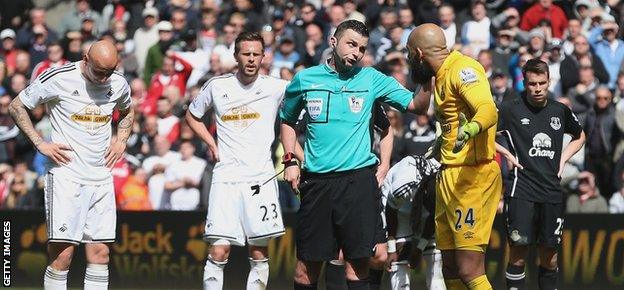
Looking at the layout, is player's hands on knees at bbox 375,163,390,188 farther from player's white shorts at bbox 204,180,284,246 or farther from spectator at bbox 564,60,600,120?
spectator at bbox 564,60,600,120

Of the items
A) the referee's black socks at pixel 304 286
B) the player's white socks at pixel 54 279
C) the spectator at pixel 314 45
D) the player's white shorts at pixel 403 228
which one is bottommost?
the player's white socks at pixel 54 279

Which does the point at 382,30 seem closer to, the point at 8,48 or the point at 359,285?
the point at 8,48

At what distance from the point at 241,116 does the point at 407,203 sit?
67.4 inches

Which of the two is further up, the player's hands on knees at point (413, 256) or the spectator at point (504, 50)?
the spectator at point (504, 50)

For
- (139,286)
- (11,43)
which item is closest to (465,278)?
(139,286)

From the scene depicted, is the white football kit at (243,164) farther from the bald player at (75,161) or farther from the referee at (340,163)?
the referee at (340,163)

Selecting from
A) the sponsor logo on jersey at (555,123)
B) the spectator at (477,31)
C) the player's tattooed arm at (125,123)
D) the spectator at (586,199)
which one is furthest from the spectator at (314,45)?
the player's tattooed arm at (125,123)

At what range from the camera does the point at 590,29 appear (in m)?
20.1

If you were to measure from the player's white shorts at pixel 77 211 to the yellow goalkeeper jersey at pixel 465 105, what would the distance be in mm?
3167

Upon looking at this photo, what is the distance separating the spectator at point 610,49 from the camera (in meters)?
19.4

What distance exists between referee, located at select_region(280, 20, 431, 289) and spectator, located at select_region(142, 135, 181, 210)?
724 cm

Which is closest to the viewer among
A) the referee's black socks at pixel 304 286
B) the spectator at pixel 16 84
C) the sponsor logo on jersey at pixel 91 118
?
the referee's black socks at pixel 304 286

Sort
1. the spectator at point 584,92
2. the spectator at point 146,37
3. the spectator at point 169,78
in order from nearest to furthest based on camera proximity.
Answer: the spectator at point 584,92 < the spectator at point 169,78 < the spectator at point 146,37

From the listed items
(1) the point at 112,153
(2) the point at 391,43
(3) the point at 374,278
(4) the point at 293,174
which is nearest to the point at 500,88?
(2) the point at 391,43
